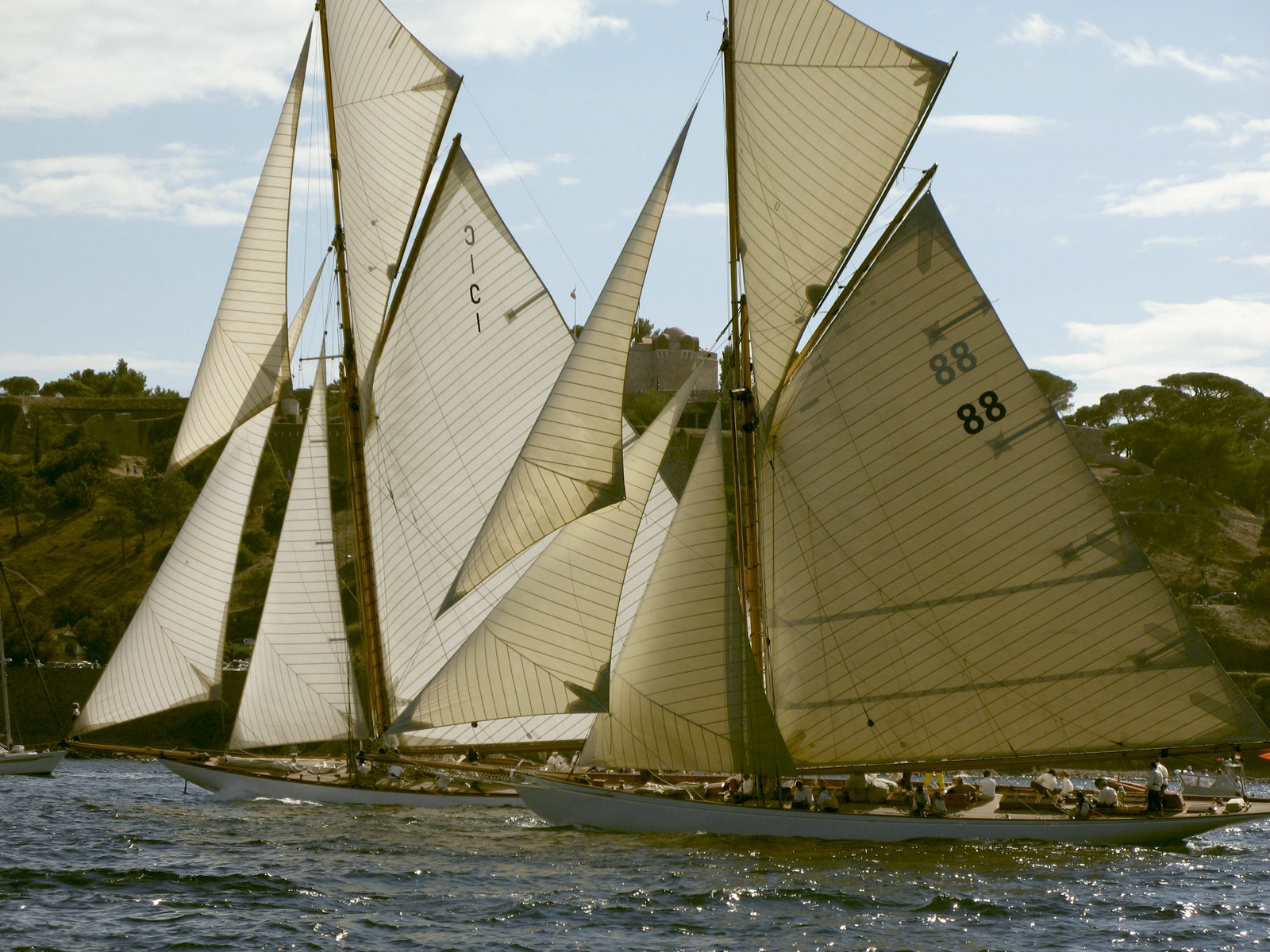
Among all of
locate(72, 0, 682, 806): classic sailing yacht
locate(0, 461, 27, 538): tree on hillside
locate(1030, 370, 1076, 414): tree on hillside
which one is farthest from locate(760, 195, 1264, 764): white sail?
locate(1030, 370, 1076, 414): tree on hillside

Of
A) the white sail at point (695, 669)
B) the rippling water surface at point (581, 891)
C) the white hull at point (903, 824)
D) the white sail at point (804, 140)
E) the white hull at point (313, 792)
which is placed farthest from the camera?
the white hull at point (313, 792)

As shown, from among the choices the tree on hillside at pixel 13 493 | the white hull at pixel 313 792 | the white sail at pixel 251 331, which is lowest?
the white hull at pixel 313 792

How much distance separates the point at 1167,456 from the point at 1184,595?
3018 centimetres

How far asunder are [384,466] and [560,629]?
36.6ft

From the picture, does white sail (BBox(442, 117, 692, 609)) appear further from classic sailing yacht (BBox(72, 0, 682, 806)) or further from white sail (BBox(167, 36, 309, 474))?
white sail (BBox(167, 36, 309, 474))

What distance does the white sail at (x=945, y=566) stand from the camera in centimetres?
2869

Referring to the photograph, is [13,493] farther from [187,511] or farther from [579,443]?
[579,443]

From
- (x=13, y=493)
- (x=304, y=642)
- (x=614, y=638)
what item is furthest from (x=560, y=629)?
(x=13, y=493)

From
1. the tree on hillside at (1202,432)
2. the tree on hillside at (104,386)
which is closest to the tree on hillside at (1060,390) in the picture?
the tree on hillside at (1202,432)

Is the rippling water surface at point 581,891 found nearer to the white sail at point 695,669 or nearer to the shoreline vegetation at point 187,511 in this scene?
the white sail at point 695,669

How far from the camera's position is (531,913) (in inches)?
941

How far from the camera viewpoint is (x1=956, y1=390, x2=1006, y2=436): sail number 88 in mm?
29203

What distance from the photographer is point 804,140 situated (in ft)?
99.8

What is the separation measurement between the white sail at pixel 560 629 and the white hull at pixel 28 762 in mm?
30094
